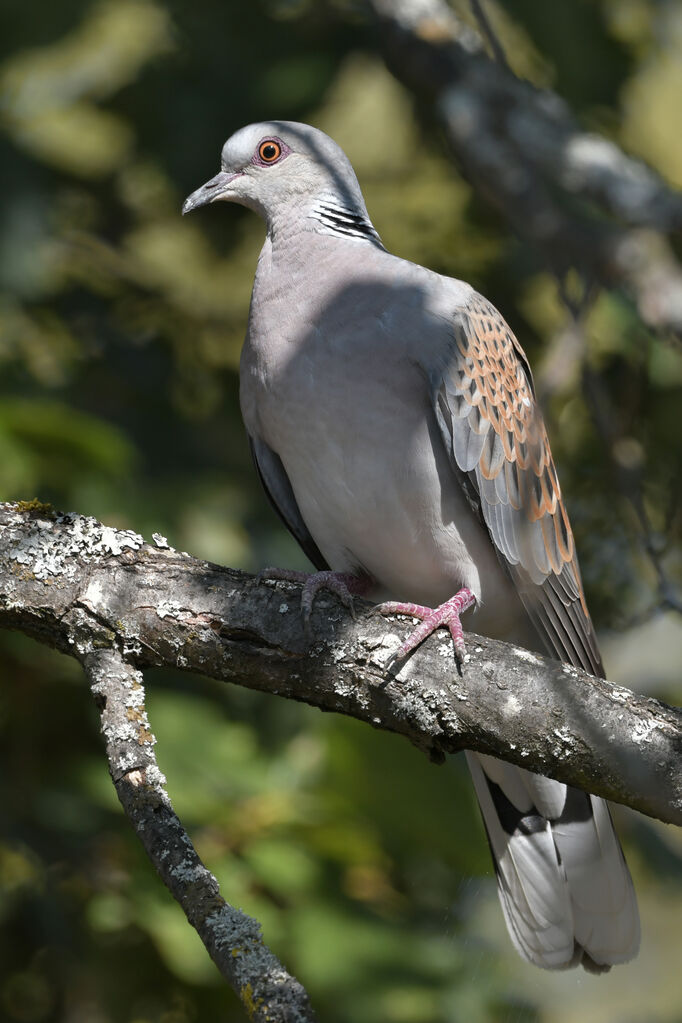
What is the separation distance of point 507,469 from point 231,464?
4.70 ft

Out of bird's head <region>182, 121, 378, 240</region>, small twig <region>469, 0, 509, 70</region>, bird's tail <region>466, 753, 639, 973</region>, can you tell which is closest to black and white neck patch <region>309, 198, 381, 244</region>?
bird's head <region>182, 121, 378, 240</region>

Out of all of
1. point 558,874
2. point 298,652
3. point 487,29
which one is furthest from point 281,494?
point 487,29

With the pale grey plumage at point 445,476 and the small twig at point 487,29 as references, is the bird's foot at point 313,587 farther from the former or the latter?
the small twig at point 487,29

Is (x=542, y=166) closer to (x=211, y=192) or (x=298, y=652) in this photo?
(x=211, y=192)

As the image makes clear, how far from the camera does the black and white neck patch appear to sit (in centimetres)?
333

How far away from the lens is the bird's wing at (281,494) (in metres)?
3.34

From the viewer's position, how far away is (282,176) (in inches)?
135

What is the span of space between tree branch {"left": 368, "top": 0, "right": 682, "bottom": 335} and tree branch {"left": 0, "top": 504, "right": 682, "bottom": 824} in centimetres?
76

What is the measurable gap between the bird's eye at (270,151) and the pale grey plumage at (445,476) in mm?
272

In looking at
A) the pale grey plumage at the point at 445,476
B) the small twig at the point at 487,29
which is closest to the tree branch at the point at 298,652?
the pale grey plumage at the point at 445,476

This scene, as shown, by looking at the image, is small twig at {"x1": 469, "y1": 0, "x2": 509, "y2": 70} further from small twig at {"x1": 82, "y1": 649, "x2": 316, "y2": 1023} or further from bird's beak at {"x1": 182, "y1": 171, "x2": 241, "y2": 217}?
small twig at {"x1": 82, "y1": 649, "x2": 316, "y2": 1023}

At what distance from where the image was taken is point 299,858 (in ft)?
10.00

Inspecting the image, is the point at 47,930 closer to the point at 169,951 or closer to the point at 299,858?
the point at 169,951

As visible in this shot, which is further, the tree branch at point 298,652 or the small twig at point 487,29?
the small twig at point 487,29
